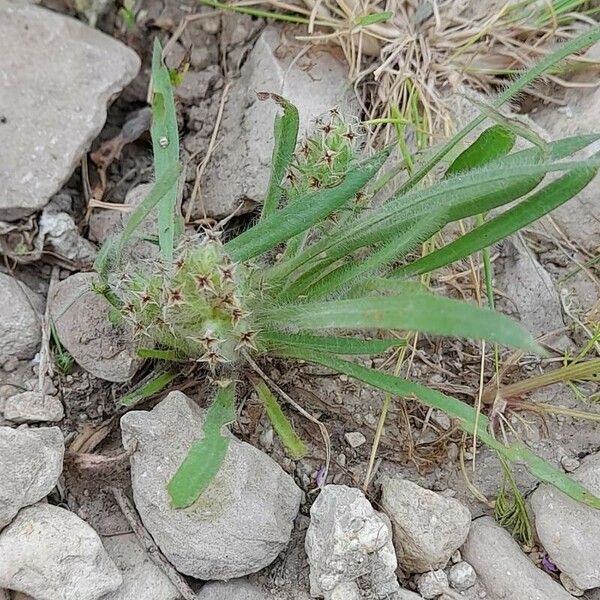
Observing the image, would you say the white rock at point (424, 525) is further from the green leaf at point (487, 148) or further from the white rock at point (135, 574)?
the green leaf at point (487, 148)

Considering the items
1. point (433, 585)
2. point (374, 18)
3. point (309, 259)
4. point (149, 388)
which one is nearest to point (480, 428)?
point (433, 585)

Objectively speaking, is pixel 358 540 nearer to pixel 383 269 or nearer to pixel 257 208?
pixel 383 269

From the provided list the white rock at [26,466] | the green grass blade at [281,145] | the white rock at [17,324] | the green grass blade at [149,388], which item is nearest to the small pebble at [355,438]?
the green grass blade at [149,388]

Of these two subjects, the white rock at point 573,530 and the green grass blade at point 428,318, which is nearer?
the green grass blade at point 428,318

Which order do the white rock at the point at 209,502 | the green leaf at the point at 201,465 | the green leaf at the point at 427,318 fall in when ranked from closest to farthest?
the green leaf at the point at 427,318
the green leaf at the point at 201,465
the white rock at the point at 209,502

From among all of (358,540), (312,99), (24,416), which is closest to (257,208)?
(312,99)

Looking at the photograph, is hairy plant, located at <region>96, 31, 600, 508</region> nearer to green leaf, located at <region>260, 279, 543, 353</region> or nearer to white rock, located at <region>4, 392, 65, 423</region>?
green leaf, located at <region>260, 279, 543, 353</region>

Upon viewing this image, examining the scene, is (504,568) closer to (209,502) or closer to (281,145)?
(209,502)
